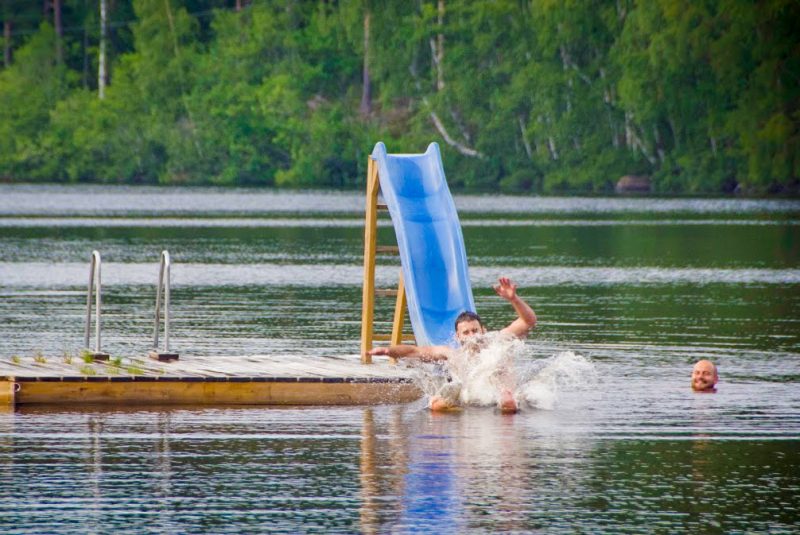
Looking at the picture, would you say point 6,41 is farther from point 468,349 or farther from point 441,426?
point 441,426

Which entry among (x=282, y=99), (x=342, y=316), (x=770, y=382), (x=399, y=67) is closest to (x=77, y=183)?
(x=282, y=99)

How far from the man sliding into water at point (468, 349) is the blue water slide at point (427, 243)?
1210 millimetres

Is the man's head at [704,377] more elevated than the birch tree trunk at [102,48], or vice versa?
the birch tree trunk at [102,48]

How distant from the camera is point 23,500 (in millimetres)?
12414

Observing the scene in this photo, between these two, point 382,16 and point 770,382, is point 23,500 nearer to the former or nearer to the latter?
point 770,382

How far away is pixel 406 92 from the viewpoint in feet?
337

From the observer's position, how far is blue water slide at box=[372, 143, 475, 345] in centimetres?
1920

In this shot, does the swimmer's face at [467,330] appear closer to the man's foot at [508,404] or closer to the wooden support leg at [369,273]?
the man's foot at [508,404]

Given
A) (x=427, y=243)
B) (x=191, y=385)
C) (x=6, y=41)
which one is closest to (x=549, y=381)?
(x=427, y=243)

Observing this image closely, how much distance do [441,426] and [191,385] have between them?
2.52 meters

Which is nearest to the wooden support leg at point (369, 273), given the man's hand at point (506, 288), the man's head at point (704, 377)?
the man's hand at point (506, 288)

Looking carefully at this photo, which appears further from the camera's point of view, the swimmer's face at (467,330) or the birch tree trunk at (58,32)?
the birch tree trunk at (58,32)

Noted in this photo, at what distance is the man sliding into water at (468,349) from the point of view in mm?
17000

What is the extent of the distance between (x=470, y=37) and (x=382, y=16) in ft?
16.8
